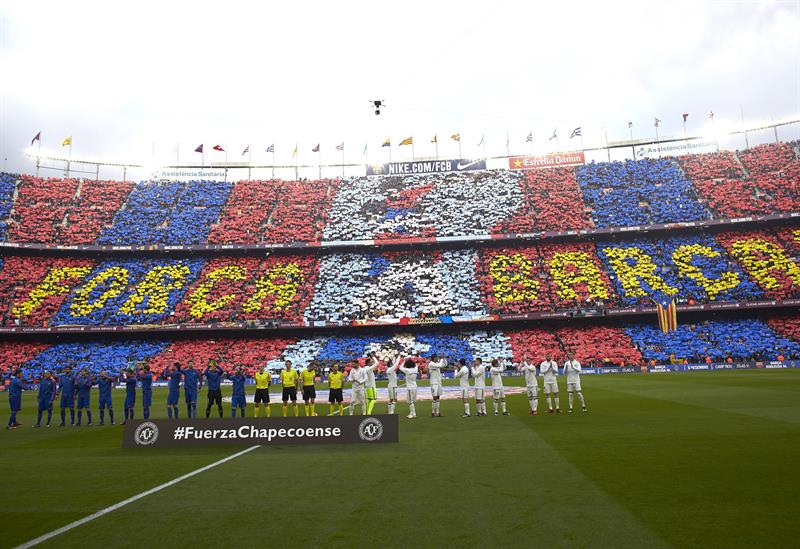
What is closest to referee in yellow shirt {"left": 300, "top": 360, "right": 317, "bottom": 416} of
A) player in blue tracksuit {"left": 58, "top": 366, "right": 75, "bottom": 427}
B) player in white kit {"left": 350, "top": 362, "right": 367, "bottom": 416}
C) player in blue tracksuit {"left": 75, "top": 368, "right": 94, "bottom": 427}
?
player in white kit {"left": 350, "top": 362, "right": 367, "bottom": 416}

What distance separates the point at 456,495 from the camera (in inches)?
320

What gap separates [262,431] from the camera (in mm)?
13391

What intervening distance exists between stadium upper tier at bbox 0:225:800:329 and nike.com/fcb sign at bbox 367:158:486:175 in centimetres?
1410

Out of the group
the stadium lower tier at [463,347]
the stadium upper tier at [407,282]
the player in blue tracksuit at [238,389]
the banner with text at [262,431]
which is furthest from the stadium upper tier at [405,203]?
the banner with text at [262,431]

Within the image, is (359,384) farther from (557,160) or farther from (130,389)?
(557,160)

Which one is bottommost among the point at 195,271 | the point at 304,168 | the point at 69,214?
the point at 195,271

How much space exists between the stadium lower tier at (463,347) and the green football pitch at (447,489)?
30.0 meters

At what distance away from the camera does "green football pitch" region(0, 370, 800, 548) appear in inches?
252

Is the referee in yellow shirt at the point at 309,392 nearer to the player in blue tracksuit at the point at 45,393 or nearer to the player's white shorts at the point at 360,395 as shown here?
the player's white shorts at the point at 360,395

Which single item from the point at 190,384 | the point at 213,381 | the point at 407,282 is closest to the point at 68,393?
the point at 190,384

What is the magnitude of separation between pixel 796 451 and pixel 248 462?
12027mm

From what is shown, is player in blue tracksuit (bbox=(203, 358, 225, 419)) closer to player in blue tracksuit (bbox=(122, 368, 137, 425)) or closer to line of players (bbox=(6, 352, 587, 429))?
line of players (bbox=(6, 352, 587, 429))

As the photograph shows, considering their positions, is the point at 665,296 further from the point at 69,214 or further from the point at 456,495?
the point at 69,214

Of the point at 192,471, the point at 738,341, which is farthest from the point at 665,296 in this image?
the point at 192,471
